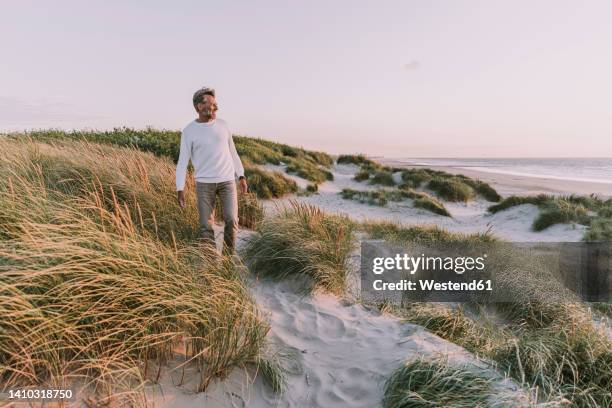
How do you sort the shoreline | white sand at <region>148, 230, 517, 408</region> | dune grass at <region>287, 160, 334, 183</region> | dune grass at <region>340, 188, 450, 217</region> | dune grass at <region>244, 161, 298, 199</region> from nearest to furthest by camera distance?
white sand at <region>148, 230, 517, 408</region>
dune grass at <region>244, 161, 298, 199</region>
dune grass at <region>340, 188, 450, 217</region>
dune grass at <region>287, 160, 334, 183</region>
the shoreline

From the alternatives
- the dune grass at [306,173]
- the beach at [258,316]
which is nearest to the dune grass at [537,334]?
the beach at [258,316]

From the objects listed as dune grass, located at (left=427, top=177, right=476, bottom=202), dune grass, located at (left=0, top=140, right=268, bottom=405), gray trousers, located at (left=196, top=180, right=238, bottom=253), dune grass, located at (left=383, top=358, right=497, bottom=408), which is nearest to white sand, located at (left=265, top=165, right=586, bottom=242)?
dune grass, located at (left=427, top=177, right=476, bottom=202)

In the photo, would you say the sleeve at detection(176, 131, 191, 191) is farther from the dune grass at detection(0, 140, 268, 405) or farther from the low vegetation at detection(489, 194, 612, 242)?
the low vegetation at detection(489, 194, 612, 242)

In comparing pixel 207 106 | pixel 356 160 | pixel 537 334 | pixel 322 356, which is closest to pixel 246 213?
pixel 207 106

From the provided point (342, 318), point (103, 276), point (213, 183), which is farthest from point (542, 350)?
point (213, 183)

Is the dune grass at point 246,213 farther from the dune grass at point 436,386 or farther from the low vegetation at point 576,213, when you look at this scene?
the low vegetation at point 576,213

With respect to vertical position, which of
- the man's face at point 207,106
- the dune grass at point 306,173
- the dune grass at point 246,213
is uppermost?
the man's face at point 207,106

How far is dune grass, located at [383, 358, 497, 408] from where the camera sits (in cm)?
232

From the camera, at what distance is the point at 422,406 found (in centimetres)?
235

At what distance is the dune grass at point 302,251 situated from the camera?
14.5 feet

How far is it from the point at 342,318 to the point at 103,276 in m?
2.38

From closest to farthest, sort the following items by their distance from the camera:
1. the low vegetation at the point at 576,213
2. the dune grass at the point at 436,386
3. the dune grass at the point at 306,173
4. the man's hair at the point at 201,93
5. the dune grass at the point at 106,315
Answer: the dune grass at the point at 106,315
the dune grass at the point at 436,386
the man's hair at the point at 201,93
the low vegetation at the point at 576,213
the dune grass at the point at 306,173

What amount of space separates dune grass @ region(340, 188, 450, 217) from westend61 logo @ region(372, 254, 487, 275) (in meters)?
5.83

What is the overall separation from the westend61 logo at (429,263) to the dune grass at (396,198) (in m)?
5.83
